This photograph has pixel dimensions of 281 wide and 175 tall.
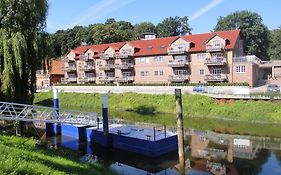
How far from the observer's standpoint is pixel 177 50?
57031 mm

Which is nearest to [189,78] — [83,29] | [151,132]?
[151,132]

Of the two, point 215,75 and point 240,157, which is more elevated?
point 215,75

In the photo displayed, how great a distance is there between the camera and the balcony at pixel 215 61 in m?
51.8

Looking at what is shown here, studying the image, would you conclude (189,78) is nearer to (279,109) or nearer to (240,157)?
(279,109)

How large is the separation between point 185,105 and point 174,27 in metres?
62.3

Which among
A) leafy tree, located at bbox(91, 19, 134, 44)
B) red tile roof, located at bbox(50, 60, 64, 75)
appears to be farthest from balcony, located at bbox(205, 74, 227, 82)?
leafy tree, located at bbox(91, 19, 134, 44)

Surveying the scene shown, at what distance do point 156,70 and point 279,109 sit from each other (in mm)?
27199

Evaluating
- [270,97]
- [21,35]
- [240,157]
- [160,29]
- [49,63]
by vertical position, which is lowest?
[240,157]

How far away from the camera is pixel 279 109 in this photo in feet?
120

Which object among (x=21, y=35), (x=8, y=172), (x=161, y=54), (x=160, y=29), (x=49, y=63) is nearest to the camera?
(x=8, y=172)

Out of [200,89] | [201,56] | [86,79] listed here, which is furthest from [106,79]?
[200,89]

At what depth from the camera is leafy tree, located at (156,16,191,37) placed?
10169cm

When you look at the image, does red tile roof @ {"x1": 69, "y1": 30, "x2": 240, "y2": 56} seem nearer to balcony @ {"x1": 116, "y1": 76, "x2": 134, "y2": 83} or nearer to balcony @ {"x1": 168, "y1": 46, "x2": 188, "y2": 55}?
balcony @ {"x1": 168, "y1": 46, "x2": 188, "y2": 55}

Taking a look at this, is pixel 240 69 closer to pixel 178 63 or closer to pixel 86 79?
pixel 178 63
